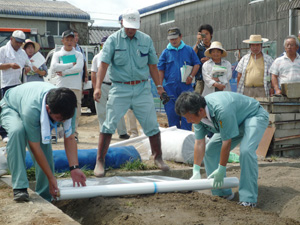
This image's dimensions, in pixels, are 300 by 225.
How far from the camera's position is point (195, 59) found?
25.4 ft

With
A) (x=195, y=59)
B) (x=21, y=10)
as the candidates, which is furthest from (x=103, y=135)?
(x=21, y=10)

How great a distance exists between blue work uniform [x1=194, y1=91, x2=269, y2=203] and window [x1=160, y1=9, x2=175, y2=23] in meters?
15.3

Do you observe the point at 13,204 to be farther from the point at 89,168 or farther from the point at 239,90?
the point at 239,90

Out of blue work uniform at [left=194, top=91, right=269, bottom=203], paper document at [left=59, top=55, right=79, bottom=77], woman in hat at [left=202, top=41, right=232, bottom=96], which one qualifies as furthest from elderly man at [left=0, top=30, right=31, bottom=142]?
blue work uniform at [left=194, top=91, right=269, bottom=203]

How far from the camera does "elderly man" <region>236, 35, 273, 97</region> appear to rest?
784 cm

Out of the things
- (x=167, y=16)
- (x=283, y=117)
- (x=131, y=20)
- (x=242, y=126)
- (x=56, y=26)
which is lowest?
(x=283, y=117)

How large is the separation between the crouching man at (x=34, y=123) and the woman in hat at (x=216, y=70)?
12.4 feet

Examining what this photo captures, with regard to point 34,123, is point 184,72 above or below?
above

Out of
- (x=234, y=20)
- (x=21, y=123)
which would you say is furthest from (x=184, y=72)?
(x=234, y=20)

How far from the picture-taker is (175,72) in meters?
7.61

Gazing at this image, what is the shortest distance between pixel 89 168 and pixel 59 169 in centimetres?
42

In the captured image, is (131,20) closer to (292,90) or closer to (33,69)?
(292,90)

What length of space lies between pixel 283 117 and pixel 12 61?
16.0 ft

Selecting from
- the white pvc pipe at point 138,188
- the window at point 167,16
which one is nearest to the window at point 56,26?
the window at point 167,16
